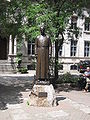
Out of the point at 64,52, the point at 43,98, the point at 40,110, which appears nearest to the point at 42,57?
the point at 43,98

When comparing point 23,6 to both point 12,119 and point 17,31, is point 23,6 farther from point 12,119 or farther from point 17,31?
point 12,119

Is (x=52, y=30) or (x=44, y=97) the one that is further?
(x=52, y=30)

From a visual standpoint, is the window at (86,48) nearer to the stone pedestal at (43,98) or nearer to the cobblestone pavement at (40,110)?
the cobblestone pavement at (40,110)

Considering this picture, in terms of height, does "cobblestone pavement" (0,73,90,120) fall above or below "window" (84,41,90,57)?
below

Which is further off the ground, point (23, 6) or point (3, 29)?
point (23, 6)

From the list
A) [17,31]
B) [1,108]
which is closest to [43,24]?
[17,31]

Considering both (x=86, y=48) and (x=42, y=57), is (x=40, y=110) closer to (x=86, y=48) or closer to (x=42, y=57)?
(x=42, y=57)

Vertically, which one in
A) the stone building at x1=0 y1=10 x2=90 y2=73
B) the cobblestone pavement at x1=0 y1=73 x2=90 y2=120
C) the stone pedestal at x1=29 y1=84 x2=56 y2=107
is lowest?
the cobblestone pavement at x1=0 y1=73 x2=90 y2=120

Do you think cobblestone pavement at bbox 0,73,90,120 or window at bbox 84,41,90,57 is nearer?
cobblestone pavement at bbox 0,73,90,120

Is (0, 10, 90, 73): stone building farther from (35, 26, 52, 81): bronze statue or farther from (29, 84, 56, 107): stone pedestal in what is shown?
(29, 84, 56, 107): stone pedestal

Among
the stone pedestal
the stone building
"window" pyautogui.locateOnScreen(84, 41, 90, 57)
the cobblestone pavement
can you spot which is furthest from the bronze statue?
"window" pyautogui.locateOnScreen(84, 41, 90, 57)

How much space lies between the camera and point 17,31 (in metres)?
17.5

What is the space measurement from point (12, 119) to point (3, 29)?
8923 millimetres

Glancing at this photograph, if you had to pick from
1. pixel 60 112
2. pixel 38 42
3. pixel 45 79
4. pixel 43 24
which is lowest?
pixel 60 112
